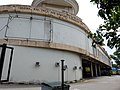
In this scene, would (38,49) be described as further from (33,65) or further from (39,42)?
(33,65)

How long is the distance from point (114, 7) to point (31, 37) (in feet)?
46.3

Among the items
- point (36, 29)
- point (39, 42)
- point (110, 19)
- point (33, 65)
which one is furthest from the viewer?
point (36, 29)

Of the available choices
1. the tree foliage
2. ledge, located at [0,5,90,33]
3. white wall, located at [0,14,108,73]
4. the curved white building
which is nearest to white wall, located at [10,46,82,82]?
the curved white building

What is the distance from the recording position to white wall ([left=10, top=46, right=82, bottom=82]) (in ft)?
49.7

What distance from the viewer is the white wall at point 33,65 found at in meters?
15.2

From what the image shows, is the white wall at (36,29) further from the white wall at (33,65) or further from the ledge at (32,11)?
the white wall at (33,65)

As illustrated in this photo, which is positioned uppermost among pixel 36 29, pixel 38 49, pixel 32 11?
pixel 32 11

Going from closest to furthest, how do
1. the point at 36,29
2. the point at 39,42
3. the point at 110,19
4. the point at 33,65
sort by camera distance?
the point at 110,19, the point at 33,65, the point at 39,42, the point at 36,29

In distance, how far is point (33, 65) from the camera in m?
15.6

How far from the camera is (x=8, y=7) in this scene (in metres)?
17.4

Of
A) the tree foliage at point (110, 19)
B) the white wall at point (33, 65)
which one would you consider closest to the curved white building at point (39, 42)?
the white wall at point (33, 65)

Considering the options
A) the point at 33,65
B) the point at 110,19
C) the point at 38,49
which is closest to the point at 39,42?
the point at 38,49

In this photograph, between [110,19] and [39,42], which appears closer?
[110,19]

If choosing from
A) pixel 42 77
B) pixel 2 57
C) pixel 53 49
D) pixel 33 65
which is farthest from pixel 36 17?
pixel 2 57
